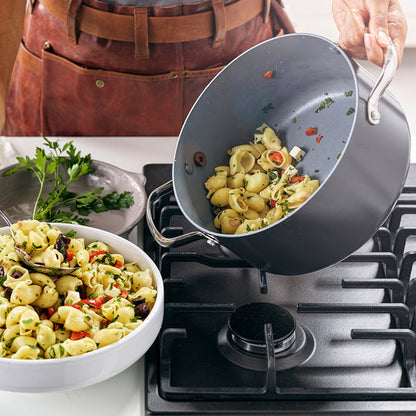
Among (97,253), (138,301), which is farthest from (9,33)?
(138,301)

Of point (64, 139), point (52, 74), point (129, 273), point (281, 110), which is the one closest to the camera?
point (129, 273)

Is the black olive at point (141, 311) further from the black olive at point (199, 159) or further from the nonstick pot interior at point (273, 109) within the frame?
the black olive at point (199, 159)

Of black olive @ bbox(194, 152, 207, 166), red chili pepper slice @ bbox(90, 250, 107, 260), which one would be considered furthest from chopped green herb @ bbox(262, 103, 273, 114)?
red chili pepper slice @ bbox(90, 250, 107, 260)

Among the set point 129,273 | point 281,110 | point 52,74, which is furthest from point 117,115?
point 129,273

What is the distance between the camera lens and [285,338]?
2.55 ft

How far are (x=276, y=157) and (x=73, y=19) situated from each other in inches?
21.9

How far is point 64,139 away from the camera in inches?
48.8

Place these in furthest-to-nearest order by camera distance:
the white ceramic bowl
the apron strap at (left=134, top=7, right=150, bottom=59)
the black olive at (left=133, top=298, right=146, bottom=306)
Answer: the apron strap at (left=134, top=7, right=150, bottom=59), the black olive at (left=133, top=298, right=146, bottom=306), the white ceramic bowl

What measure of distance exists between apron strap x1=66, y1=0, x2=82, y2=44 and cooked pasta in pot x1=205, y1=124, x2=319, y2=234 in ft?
1.58

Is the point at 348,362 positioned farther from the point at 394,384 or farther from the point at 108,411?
the point at 108,411

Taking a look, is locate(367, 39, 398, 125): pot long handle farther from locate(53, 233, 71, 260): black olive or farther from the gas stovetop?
locate(53, 233, 71, 260): black olive

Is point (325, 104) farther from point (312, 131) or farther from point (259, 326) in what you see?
point (259, 326)

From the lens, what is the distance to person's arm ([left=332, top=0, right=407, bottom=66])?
0.84 meters

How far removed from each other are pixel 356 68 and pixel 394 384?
0.36 metres
